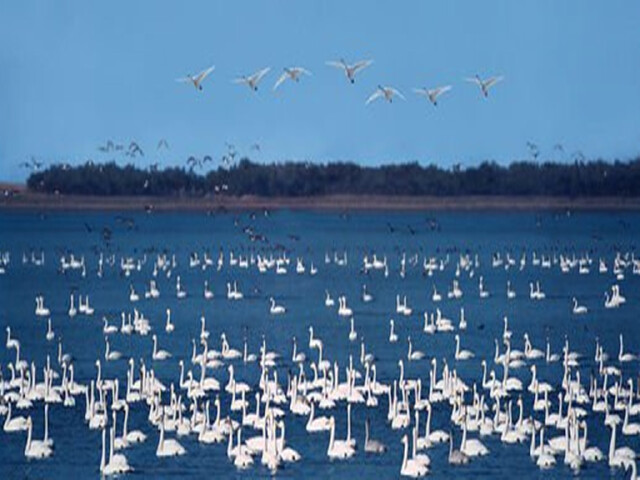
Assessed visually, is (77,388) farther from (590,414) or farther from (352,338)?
(352,338)

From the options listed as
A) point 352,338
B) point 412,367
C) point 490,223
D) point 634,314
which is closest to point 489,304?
point 634,314

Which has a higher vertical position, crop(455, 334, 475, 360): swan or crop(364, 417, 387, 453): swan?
crop(455, 334, 475, 360): swan

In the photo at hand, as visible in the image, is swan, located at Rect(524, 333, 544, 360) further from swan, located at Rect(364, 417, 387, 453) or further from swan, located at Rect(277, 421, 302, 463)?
swan, located at Rect(277, 421, 302, 463)

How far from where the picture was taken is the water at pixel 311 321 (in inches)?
1522

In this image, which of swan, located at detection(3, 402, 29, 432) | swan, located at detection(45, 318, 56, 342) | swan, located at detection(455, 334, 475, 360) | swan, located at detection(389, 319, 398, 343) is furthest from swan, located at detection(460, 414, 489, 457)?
swan, located at detection(45, 318, 56, 342)

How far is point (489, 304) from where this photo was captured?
73688mm

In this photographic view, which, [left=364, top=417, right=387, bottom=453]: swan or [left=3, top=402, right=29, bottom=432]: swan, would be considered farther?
[left=3, top=402, right=29, bottom=432]: swan

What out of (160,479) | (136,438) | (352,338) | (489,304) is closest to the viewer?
(160,479)

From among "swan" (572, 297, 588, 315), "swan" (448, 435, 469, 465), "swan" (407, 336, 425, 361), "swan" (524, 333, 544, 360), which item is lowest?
"swan" (448, 435, 469, 465)

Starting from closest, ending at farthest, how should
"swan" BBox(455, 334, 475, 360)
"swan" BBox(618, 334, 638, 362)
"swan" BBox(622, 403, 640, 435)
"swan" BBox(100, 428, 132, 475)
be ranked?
"swan" BBox(100, 428, 132, 475)
"swan" BBox(622, 403, 640, 435)
"swan" BBox(618, 334, 638, 362)
"swan" BBox(455, 334, 475, 360)

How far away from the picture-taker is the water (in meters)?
38.7

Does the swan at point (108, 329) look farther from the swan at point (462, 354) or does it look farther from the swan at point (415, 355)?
the swan at point (462, 354)

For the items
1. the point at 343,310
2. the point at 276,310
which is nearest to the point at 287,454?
the point at 343,310

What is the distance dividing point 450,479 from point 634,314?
3335cm
